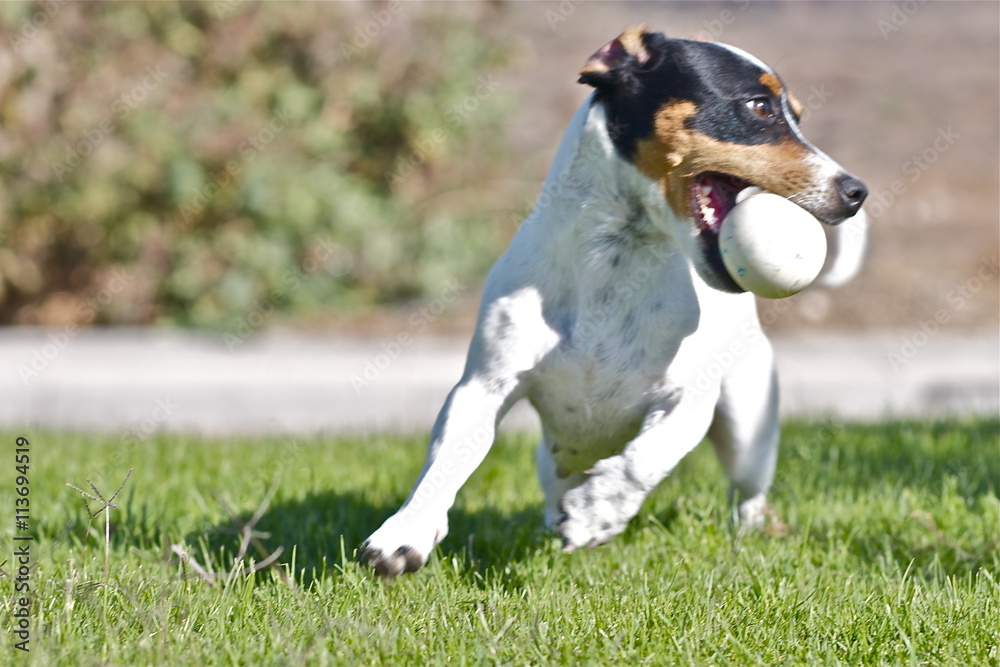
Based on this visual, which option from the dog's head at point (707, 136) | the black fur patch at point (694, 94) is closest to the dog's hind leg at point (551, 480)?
the dog's head at point (707, 136)

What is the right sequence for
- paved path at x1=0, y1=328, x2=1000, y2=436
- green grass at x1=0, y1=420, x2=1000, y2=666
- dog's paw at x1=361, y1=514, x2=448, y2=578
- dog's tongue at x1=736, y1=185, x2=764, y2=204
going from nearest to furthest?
green grass at x1=0, y1=420, x2=1000, y2=666
dog's paw at x1=361, y1=514, x2=448, y2=578
dog's tongue at x1=736, y1=185, x2=764, y2=204
paved path at x1=0, y1=328, x2=1000, y2=436

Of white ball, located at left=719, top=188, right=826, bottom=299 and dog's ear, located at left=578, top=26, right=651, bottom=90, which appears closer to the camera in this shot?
white ball, located at left=719, top=188, right=826, bottom=299

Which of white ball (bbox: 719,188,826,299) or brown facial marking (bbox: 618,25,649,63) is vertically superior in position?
brown facial marking (bbox: 618,25,649,63)

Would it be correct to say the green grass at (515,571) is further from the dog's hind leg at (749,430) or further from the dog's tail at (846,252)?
the dog's tail at (846,252)

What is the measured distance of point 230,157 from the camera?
721 centimetres

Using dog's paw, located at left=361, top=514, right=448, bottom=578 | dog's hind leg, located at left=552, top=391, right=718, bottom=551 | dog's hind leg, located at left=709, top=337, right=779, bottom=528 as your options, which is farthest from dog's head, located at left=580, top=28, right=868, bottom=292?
dog's paw, located at left=361, top=514, right=448, bottom=578

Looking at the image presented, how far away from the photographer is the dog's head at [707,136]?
2.65 meters

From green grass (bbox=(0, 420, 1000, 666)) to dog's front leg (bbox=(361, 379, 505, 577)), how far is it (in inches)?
4.7

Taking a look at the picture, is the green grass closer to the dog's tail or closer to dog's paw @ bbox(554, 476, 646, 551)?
dog's paw @ bbox(554, 476, 646, 551)

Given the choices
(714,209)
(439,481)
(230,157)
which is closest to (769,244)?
(714,209)

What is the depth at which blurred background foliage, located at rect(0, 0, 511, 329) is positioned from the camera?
23.0ft

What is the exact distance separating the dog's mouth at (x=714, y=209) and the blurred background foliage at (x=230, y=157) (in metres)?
4.79

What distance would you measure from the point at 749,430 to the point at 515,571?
2.89 feet

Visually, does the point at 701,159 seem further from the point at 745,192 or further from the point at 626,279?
the point at 626,279
